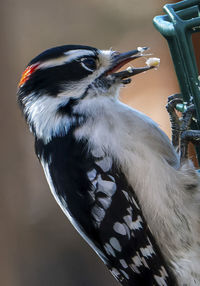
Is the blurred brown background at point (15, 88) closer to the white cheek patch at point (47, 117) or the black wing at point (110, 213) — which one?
the white cheek patch at point (47, 117)

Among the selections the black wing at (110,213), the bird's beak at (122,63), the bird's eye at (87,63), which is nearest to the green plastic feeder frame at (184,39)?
the bird's beak at (122,63)

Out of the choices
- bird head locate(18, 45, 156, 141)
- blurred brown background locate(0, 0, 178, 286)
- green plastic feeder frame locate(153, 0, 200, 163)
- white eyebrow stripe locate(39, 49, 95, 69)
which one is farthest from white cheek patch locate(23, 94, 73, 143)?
blurred brown background locate(0, 0, 178, 286)

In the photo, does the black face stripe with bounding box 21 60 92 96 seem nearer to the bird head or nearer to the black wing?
the bird head

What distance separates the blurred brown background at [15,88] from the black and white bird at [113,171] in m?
1.88

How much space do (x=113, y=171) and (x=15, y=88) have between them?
2.14m

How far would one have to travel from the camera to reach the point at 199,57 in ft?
11.4

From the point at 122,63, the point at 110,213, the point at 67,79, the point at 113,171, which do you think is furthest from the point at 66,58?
the point at 110,213

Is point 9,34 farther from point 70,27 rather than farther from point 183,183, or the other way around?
point 183,183

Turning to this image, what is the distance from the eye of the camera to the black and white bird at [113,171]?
2088 millimetres

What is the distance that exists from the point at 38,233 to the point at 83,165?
2.29 m

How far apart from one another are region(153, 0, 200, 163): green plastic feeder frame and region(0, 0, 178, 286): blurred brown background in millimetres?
1988

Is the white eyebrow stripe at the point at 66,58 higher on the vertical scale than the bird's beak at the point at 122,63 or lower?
higher

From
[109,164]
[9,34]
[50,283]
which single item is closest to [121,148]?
[109,164]

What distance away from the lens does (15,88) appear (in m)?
4.07
